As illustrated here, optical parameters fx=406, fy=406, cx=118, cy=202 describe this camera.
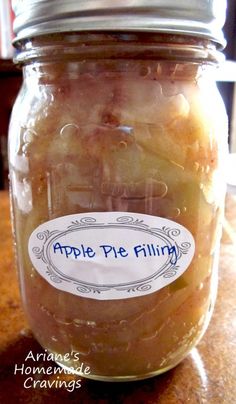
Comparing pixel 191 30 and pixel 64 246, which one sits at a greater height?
pixel 191 30

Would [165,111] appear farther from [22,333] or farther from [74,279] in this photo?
[22,333]

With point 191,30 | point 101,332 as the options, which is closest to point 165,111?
point 191,30

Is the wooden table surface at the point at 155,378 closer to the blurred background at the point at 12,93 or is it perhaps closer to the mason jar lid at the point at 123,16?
the mason jar lid at the point at 123,16

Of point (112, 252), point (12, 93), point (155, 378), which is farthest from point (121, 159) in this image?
point (12, 93)

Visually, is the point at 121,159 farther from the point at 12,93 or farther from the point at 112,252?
the point at 12,93

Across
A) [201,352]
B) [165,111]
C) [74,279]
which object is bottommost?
[201,352]

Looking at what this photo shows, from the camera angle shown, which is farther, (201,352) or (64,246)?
(201,352)

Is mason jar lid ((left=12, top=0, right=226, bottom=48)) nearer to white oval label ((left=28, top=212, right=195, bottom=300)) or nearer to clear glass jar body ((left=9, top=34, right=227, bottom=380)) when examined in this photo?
clear glass jar body ((left=9, top=34, right=227, bottom=380))
